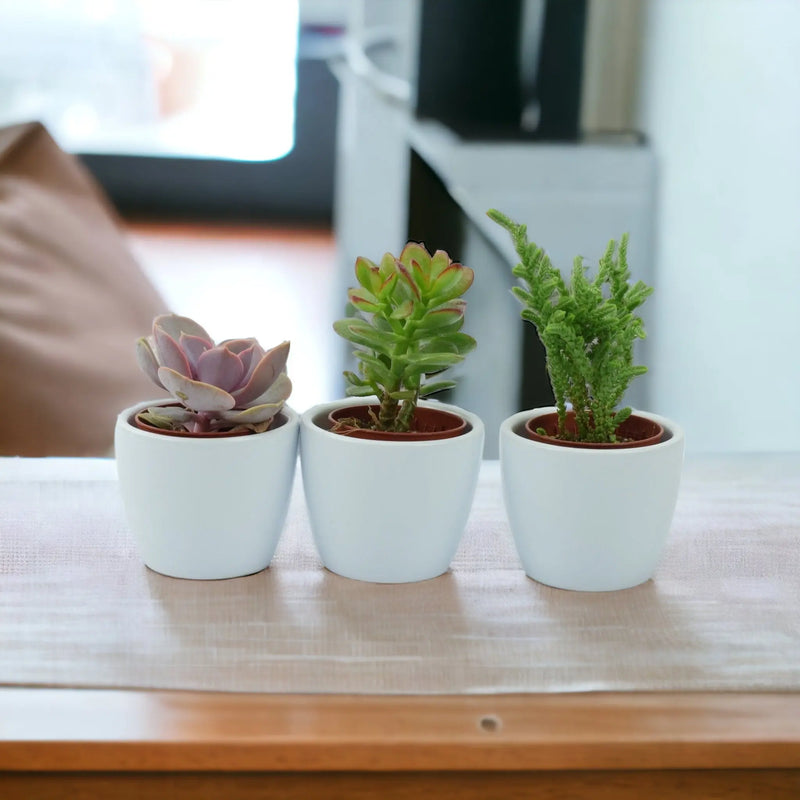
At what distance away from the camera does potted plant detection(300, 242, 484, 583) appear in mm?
545

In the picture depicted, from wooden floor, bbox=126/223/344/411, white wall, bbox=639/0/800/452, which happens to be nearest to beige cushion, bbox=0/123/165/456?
white wall, bbox=639/0/800/452

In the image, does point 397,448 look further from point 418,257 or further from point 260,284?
point 260,284

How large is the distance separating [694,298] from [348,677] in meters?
1.17

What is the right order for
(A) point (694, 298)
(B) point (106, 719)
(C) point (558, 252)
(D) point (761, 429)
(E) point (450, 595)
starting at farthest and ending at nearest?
1. (C) point (558, 252)
2. (A) point (694, 298)
3. (D) point (761, 429)
4. (E) point (450, 595)
5. (B) point (106, 719)

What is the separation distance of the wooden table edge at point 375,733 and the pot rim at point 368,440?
0.13m

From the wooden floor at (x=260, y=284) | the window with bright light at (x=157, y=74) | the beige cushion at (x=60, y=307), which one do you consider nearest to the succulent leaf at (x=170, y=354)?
the beige cushion at (x=60, y=307)

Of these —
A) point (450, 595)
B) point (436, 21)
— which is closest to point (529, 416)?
point (450, 595)

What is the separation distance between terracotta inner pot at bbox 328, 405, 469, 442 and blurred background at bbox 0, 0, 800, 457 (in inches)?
25.6

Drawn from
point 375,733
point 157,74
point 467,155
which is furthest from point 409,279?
point 157,74

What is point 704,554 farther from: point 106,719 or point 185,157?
point 185,157

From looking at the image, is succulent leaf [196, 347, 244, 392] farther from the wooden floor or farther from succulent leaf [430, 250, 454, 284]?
the wooden floor

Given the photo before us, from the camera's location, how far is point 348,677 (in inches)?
19.1

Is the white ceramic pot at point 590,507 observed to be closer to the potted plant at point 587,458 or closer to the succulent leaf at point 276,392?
the potted plant at point 587,458

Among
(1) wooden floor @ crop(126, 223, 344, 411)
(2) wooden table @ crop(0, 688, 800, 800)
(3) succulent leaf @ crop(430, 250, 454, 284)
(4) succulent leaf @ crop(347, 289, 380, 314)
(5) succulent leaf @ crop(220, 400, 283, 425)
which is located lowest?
(1) wooden floor @ crop(126, 223, 344, 411)
